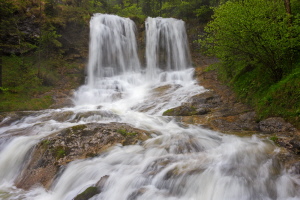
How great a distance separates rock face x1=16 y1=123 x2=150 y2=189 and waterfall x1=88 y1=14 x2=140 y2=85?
13025mm

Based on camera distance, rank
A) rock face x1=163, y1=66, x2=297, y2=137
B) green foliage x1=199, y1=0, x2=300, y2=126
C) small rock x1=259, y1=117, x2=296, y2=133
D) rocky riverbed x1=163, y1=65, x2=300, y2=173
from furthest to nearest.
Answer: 1. rock face x1=163, y1=66, x2=297, y2=137
2. green foliage x1=199, y1=0, x2=300, y2=126
3. small rock x1=259, y1=117, x2=296, y2=133
4. rocky riverbed x1=163, y1=65, x2=300, y2=173

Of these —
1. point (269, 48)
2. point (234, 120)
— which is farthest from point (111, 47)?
point (269, 48)

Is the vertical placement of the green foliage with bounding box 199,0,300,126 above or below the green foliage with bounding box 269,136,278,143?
above

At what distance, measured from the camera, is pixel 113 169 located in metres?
5.56

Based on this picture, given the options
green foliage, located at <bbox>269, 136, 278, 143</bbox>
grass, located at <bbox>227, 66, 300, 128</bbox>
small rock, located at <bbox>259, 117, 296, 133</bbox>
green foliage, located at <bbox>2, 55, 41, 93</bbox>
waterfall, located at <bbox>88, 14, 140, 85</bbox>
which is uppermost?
waterfall, located at <bbox>88, 14, 140, 85</bbox>

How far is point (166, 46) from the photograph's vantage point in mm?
23031

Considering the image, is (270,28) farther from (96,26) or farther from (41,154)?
(96,26)

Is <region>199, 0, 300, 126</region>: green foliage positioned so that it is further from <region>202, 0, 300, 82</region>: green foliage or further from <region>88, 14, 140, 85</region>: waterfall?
<region>88, 14, 140, 85</region>: waterfall

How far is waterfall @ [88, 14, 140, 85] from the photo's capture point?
20.6 m

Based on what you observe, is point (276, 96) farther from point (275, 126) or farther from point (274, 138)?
point (274, 138)

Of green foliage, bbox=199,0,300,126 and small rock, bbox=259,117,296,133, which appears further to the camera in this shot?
green foliage, bbox=199,0,300,126

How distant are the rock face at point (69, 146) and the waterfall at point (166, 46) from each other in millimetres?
14595

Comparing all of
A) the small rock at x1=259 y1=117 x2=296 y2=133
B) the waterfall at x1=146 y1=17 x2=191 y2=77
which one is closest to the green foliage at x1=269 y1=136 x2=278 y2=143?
the small rock at x1=259 y1=117 x2=296 y2=133

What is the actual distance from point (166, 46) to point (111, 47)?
6.04m
